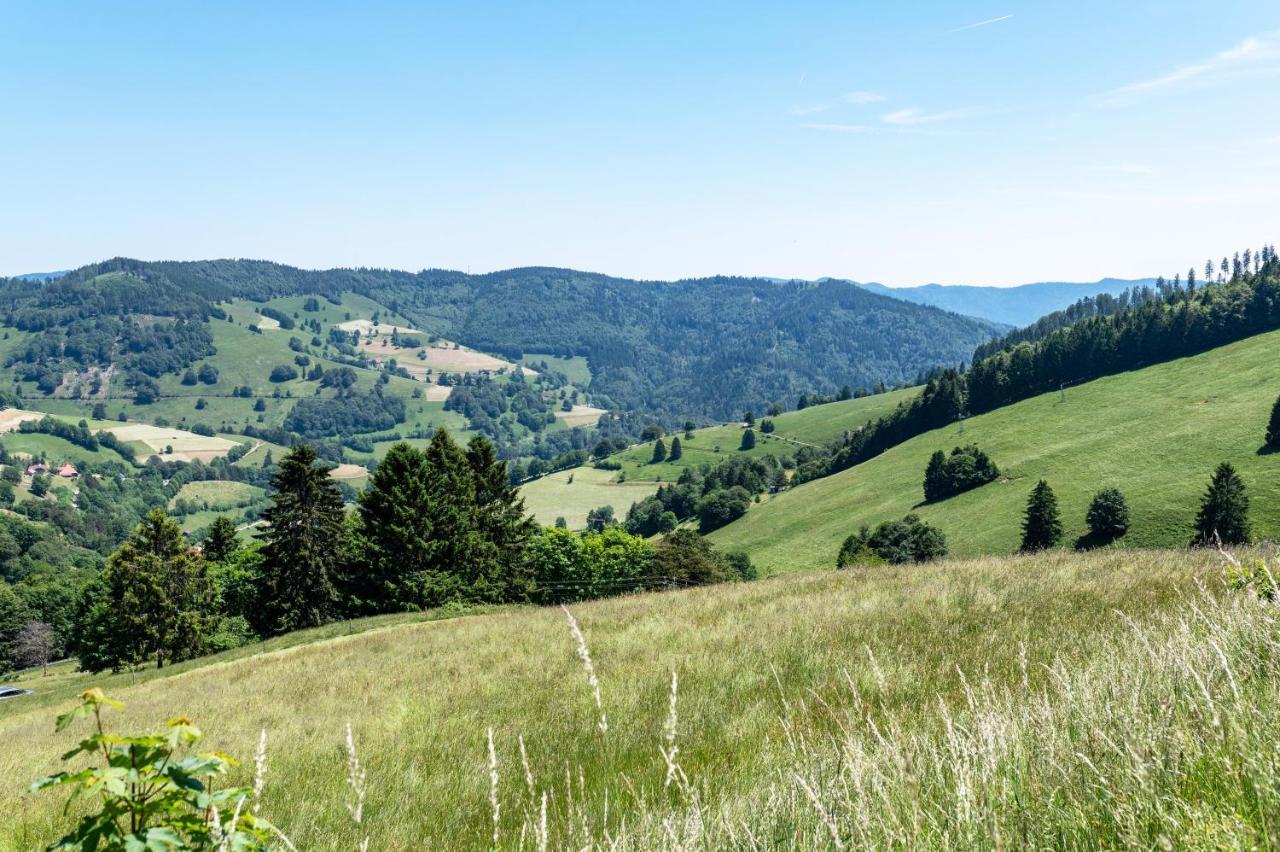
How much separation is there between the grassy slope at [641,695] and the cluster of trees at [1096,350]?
15714 cm

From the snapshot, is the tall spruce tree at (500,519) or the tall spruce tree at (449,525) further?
the tall spruce tree at (500,519)

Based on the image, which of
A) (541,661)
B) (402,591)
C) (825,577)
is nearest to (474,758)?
(541,661)

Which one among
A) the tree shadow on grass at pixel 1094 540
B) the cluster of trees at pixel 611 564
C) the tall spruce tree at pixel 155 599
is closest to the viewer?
the tall spruce tree at pixel 155 599

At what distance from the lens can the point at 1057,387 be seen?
149m

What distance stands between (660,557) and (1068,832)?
77.3m

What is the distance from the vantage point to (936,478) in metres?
121

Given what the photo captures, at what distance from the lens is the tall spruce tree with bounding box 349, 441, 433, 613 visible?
186 ft

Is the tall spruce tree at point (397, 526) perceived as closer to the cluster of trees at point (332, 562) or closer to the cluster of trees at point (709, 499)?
the cluster of trees at point (332, 562)

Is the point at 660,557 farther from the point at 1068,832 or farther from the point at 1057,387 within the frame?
the point at 1057,387

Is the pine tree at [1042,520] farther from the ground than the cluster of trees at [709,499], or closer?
farther from the ground

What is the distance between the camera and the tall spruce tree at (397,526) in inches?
2235

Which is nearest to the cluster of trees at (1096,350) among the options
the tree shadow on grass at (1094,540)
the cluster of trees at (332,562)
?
the tree shadow on grass at (1094,540)

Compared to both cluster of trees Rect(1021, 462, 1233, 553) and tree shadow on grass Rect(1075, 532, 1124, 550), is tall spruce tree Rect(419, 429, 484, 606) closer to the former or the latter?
cluster of trees Rect(1021, 462, 1233, 553)

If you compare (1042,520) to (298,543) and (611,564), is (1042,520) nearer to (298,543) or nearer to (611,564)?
(611,564)
